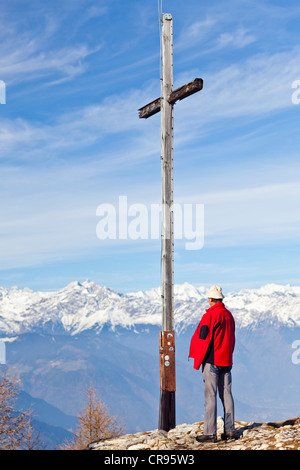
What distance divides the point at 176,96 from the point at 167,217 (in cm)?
315

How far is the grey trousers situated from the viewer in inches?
502

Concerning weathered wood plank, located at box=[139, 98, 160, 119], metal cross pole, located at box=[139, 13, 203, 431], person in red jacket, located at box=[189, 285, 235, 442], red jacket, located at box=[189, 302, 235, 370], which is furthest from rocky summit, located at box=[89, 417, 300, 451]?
weathered wood plank, located at box=[139, 98, 160, 119]

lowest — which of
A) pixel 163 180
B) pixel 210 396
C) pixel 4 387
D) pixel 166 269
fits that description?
pixel 4 387

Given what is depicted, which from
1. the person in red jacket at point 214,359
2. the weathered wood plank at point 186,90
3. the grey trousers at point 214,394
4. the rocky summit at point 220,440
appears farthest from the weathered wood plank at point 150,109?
the rocky summit at point 220,440

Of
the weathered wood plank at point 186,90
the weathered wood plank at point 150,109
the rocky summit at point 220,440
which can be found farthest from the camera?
the weathered wood plank at point 150,109

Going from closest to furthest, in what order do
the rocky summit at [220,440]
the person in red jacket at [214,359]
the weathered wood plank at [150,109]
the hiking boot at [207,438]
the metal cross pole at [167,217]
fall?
the rocky summit at [220,440] < the hiking boot at [207,438] < the person in red jacket at [214,359] < the metal cross pole at [167,217] < the weathered wood plank at [150,109]

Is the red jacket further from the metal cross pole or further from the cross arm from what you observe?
the cross arm

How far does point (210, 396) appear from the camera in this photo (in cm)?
1278

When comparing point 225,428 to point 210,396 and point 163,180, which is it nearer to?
point 210,396

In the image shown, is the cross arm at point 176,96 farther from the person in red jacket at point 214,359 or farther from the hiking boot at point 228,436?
the hiking boot at point 228,436

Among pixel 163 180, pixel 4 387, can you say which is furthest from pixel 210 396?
pixel 4 387

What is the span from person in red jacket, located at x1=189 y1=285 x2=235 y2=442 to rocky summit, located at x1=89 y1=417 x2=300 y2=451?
31 centimetres

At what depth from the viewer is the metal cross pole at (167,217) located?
567 inches
